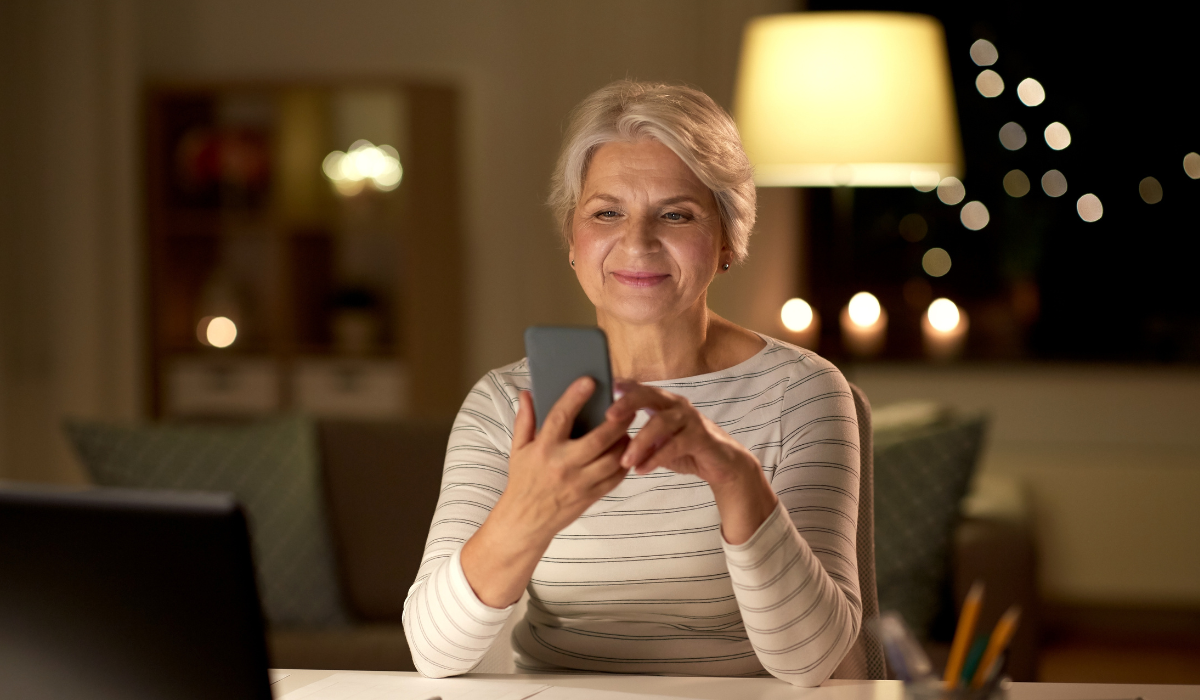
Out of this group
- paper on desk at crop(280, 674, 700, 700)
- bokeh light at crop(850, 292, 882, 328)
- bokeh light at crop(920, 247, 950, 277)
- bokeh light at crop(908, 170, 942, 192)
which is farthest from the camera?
bokeh light at crop(920, 247, 950, 277)

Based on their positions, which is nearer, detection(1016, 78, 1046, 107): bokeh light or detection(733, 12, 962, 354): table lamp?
detection(733, 12, 962, 354): table lamp

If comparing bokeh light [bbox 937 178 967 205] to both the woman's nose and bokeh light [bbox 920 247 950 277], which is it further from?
the woman's nose

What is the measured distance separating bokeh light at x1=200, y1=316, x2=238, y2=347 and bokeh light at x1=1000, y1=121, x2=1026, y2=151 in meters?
2.84

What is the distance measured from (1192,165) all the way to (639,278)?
3.32m

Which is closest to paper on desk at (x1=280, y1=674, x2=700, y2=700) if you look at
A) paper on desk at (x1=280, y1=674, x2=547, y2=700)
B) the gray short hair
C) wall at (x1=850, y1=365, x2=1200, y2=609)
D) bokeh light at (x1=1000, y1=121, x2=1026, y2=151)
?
paper on desk at (x1=280, y1=674, x2=547, y2=700)

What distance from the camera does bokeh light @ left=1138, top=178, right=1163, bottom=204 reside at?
3936 mm

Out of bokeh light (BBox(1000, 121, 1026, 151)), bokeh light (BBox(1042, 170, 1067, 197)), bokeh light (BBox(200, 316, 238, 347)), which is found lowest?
bokeh light (BBox(200, 316, 238, 347))

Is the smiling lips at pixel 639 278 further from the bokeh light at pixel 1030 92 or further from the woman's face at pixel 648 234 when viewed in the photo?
the bokeh light at pixel 1030 92

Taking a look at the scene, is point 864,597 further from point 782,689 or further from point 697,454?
point 697,454

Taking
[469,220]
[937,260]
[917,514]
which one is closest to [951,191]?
[937,260]

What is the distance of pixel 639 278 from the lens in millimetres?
1311

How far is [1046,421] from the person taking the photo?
3.87m

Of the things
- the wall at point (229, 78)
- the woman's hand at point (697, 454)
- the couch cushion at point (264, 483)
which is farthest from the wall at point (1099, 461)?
the woman's hand at point (697, 454)

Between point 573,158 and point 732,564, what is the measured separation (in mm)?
561
